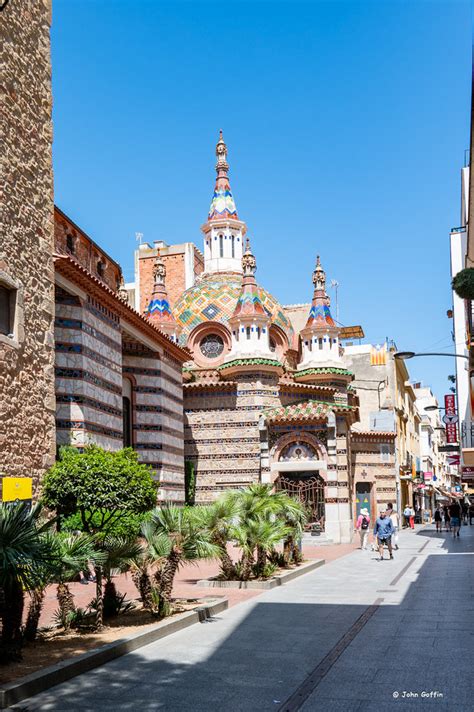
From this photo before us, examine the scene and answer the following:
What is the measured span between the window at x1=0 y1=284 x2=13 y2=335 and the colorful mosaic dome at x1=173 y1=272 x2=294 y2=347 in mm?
20619

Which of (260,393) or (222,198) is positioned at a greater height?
(222,198)

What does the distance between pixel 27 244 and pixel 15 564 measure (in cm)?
911

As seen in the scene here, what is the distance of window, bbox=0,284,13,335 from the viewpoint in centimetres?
1417

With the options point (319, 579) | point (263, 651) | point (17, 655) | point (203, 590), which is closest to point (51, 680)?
point (17, 655)

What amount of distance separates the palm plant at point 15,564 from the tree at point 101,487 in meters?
3.42

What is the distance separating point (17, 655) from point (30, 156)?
10398mm

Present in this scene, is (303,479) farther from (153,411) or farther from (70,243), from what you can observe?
(70,243)

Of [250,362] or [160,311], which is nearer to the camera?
[250,362]

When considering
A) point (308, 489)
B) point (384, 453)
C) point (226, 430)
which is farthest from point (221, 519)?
point (384, 453)

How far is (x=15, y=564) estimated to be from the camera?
22.8ft

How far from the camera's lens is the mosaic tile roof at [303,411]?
2886 cm

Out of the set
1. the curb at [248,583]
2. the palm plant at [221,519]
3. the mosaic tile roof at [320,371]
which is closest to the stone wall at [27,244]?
the palm plant at [221,519]

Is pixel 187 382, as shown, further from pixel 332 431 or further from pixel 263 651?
pixel 263 651

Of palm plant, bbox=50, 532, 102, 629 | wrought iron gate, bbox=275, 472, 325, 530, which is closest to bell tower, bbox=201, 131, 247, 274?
wrought iron gate, bbox=275, 472, 325, 530
